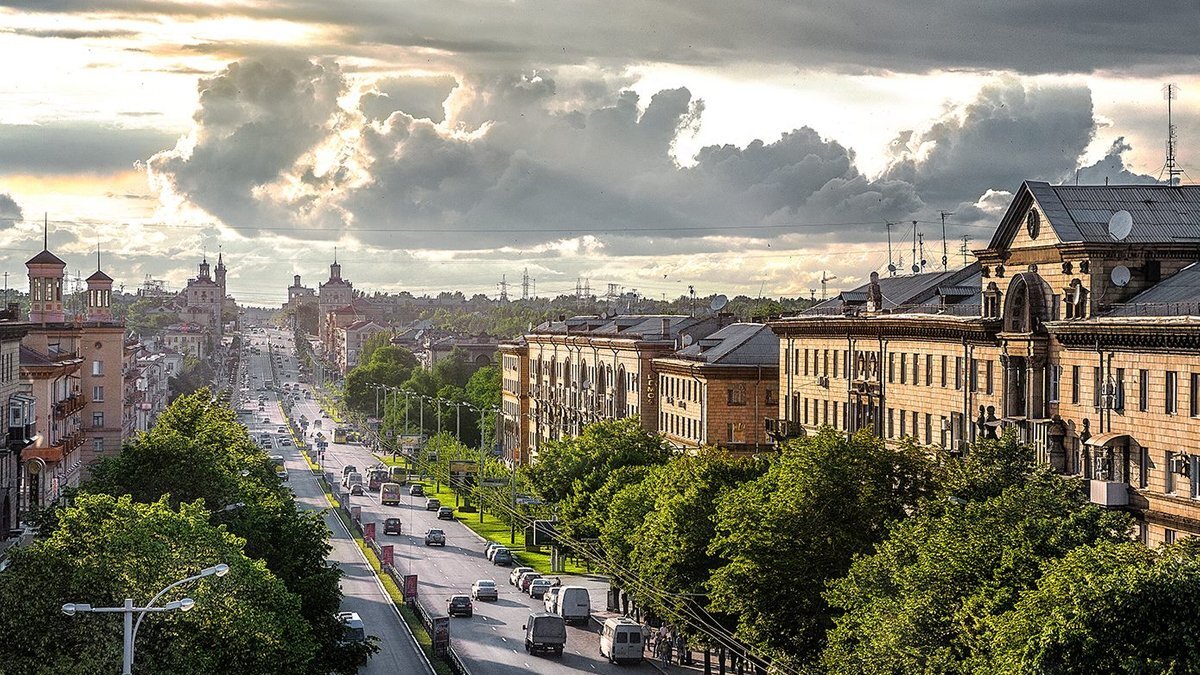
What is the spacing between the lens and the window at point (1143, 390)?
223ft

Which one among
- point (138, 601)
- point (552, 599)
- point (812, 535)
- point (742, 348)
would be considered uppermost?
point (742, 348)

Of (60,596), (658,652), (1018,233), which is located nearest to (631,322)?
(658,652)

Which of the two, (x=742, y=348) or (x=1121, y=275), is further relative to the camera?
(x=742, y=348)

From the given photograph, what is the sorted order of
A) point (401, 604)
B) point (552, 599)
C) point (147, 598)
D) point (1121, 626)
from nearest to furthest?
1. point (1121, 626)
2. point (147, 598)
3. point (552, 599)
4. point (401, 604)

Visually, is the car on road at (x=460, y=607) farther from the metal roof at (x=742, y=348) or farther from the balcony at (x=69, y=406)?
the balcony at (x=69, y=406)

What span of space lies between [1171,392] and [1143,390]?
2218 mm

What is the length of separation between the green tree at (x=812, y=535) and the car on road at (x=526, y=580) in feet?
149

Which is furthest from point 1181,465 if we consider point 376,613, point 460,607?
point 376,613

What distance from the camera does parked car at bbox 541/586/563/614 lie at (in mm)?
106125

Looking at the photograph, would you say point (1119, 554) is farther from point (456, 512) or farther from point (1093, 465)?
point (456, 512)

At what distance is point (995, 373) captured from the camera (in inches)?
3297

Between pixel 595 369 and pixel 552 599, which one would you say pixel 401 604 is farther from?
pixel 595 369

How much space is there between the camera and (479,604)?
372 ft

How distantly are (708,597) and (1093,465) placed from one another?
746 inches
